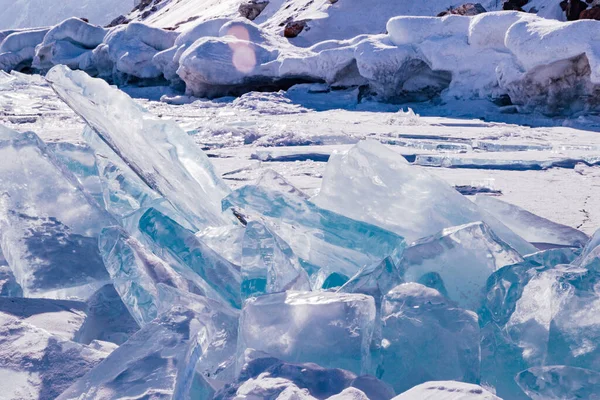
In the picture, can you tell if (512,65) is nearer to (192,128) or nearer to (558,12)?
(192,128)

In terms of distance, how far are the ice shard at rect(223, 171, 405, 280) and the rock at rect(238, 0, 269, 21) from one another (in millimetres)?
21168

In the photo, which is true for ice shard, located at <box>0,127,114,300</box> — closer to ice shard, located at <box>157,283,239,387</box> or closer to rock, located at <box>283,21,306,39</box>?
ice shard, located at <box>157,283,239,387</box>

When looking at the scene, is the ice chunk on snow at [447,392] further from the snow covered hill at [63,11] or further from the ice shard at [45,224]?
the snow covered hill at [63,11]

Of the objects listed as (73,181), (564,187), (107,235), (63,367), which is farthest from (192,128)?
(63,367)

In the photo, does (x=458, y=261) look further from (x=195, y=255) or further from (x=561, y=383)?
(x=195, y=255)

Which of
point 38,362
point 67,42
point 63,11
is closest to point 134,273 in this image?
point 38,362

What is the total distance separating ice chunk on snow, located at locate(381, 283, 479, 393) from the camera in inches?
41.6

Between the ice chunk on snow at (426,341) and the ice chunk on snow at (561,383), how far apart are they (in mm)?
87

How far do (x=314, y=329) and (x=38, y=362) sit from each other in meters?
0.43

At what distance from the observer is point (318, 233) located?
1.69m

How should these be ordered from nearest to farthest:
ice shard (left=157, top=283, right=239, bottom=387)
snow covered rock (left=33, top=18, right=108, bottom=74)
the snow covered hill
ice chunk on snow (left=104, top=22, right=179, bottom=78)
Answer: ice shard (left=157, top=283, right=239, bottom=387) → ice chunk on snow (left=104, top=22, right=179, bottom=78) → snow covered rock (left=33, top=18, right=108, bottom=74) → the snow covered hill

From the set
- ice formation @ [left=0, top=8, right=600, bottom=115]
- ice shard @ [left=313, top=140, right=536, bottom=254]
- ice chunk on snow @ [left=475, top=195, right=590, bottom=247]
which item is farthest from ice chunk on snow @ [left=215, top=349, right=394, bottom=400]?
ice formation @ [left=0, top=8, right=600, bottom=115]

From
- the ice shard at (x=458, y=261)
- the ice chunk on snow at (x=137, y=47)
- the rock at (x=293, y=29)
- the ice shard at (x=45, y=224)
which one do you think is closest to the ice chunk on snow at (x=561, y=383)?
the ice shard at (x=458, y=261)

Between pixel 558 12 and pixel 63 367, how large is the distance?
509 inches
